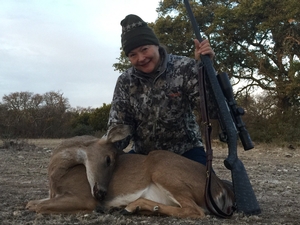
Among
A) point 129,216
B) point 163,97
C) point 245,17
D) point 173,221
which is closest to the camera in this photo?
point 173,221

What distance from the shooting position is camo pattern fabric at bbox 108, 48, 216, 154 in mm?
4922

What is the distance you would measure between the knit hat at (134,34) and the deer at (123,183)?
3.38 feet

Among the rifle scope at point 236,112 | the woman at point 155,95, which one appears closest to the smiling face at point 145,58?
the woman at point 155,95

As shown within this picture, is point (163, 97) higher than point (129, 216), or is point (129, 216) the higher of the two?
point (163, 97)

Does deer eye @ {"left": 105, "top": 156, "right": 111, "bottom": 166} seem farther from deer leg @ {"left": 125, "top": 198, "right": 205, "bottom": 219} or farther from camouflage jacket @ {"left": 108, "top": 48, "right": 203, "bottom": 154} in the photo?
camouflage jacket @ {"left": 108, "top": 48, "right": 203, "bottom": 154}

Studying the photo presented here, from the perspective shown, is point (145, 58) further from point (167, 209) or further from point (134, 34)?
point (167, 209)

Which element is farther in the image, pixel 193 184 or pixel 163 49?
pixel 163 49

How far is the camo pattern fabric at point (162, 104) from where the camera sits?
16.1ft

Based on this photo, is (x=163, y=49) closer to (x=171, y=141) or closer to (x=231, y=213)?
(x=171, y=141)

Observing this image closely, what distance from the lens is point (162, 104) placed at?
4961 millimetres

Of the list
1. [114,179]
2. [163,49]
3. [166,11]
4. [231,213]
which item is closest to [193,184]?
[231,213]

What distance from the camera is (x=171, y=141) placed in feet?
17.1

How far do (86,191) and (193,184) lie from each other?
1023 mm

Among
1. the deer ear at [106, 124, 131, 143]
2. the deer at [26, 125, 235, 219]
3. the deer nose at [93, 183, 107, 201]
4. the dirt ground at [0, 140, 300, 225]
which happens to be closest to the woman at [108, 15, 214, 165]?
the deer ear at [106, 124, 131, 143]
